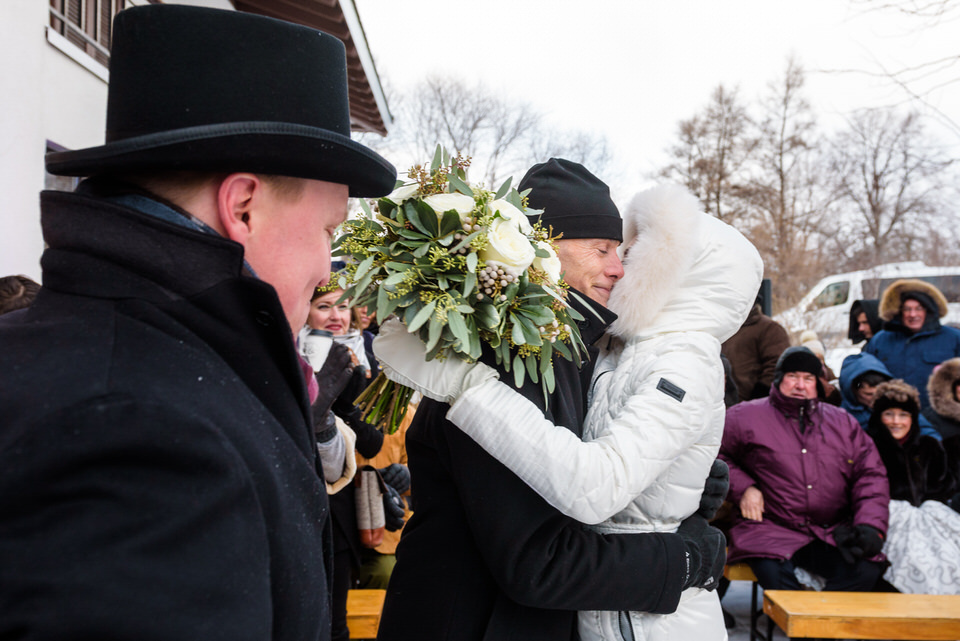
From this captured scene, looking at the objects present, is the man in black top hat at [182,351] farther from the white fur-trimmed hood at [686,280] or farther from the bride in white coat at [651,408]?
the white fur-trimmed hood at [686,280]

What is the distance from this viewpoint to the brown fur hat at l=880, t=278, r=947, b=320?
6.38 m

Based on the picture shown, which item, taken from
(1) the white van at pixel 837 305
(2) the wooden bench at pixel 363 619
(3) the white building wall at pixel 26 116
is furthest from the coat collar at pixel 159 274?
(1) the white van at pixel 837 305

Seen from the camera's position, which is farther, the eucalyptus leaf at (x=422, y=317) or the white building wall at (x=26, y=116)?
the white building wall at (x=26, y=116)

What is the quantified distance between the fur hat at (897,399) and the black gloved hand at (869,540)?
3.74 feet

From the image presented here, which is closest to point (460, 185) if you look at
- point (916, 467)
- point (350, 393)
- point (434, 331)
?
point (434, 331)

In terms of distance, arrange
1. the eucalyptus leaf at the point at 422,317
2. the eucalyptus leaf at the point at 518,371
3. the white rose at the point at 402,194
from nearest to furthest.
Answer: the eucalyptus leaf at the point at 422,317
the eucalyptus leaf at the point at 518,371
the white rose at the point at 402,194

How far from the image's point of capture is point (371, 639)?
3.39 meters

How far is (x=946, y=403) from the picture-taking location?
5562 mm

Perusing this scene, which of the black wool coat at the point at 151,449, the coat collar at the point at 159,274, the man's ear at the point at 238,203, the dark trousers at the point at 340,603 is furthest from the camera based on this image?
the dark trousers at the point at 340,603

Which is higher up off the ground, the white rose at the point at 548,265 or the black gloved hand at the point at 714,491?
the white rose at the point at 548,265

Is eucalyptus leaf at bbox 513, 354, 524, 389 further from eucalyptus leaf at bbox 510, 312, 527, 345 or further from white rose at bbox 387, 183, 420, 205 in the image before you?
white rose at bbox 387, 183, 420, 205

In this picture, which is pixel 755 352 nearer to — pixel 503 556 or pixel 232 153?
pixel 503 556

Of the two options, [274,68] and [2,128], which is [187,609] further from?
[2,128]

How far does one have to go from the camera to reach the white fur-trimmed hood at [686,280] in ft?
6.67
